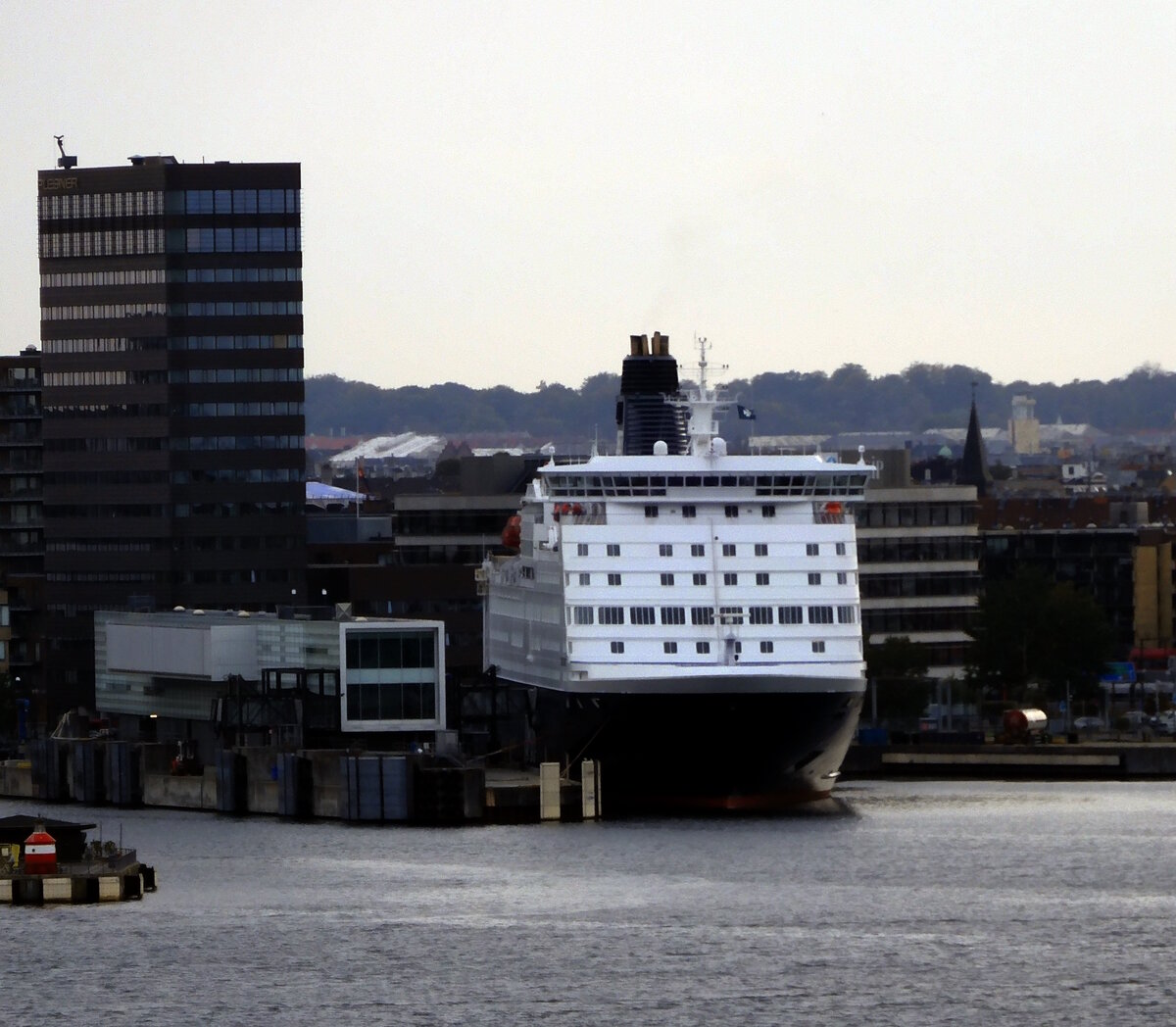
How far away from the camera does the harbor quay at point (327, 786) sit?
101 meters

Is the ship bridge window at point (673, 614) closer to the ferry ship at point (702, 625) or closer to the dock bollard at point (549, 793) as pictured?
the ferry ship at point (702, 625)

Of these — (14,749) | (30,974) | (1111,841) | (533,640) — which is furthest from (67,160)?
(30,974)

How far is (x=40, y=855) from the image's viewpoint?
81.4 metres

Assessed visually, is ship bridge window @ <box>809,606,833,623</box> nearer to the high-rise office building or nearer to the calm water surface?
the calm water surface

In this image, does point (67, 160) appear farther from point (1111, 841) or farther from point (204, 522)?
point (1111, 841)

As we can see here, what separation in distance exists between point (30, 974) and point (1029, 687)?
295 feet

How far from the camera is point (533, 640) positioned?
356ft

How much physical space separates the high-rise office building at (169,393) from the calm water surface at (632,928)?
223ft

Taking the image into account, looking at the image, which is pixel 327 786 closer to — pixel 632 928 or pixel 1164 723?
pixel 632 928

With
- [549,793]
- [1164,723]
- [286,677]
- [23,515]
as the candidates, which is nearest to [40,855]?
[549,793]

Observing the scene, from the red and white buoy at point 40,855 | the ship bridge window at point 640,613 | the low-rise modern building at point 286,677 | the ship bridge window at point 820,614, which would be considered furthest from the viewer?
the low-rise modern building at point 286,677

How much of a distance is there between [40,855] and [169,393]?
289 ft

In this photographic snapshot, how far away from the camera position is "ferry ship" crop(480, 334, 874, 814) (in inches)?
3905

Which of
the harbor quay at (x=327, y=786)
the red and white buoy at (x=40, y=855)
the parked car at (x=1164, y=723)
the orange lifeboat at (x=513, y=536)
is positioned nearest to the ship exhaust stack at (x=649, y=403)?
the orange lifeboat at (x=513, y=536)
